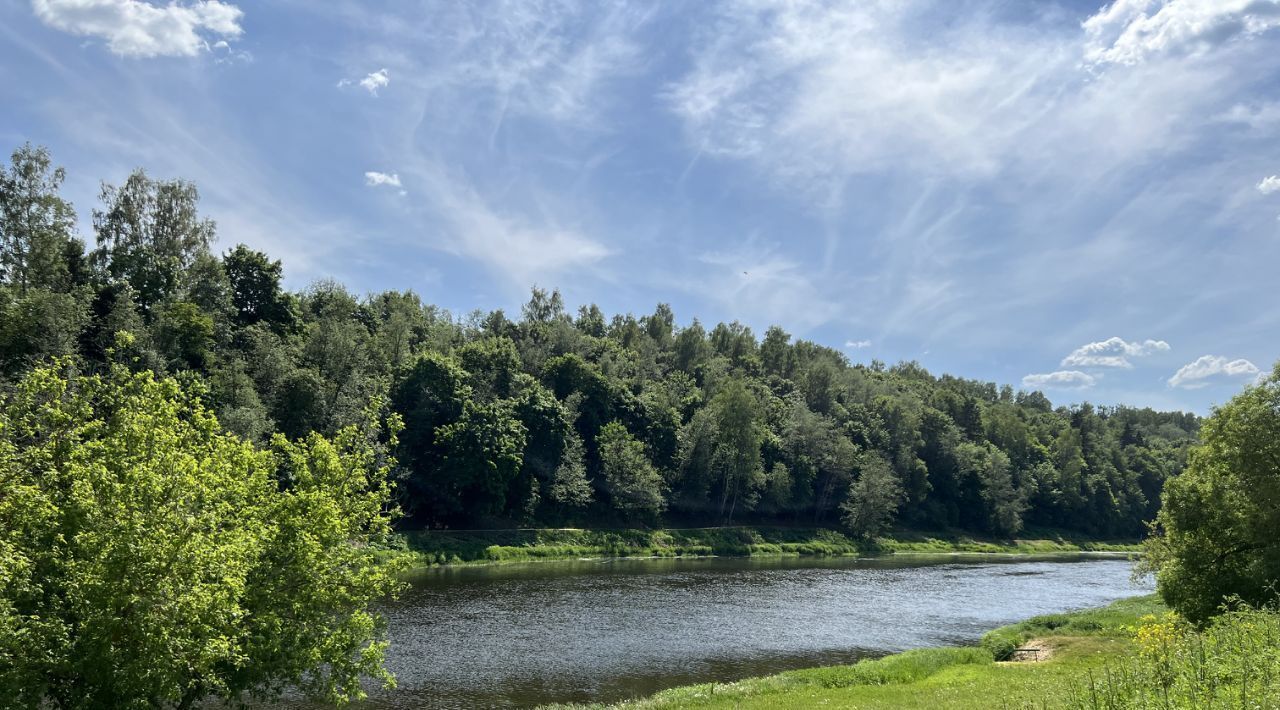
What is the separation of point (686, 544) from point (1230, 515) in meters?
67.3

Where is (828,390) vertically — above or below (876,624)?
above

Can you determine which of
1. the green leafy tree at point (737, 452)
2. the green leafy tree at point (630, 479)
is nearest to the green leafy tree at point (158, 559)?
the green leafy tree at point (630, 479)

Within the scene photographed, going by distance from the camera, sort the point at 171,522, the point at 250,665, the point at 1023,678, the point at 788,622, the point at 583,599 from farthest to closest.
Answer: the point at 583,599 < the point at 788,622 < the point at 1023,678 < the point at 250,665 < the point at 171,522

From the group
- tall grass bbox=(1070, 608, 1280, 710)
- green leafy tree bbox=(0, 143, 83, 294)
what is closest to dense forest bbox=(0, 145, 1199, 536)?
green leafy tree bbox=(0, 143, 83, 294)

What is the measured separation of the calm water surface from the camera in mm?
31078

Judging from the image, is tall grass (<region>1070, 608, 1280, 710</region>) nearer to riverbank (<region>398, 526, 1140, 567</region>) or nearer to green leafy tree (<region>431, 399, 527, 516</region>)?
riverbank (<region>398, 526, 1140, 567</region>)

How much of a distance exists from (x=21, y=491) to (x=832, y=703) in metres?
23.5

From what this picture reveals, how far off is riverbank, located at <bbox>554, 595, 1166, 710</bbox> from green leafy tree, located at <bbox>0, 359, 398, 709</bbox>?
38.1ft

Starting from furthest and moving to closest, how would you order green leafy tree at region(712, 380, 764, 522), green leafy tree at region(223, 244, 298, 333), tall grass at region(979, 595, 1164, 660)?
green leafy tree at region(712, 380, 764, 522) → green leafy tree at region(223, 244, 298, 333) → tall grass at region(979, 595, 1164, 660)

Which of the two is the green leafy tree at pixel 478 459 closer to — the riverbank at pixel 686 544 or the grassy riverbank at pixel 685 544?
the riverbank at pixel 686 544

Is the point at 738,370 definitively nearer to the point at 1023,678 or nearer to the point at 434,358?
the point at 434,358

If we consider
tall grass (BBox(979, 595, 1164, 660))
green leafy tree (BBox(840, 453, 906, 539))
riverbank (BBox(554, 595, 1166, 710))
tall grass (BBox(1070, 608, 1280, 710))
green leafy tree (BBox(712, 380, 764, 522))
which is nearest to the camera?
tall grass (BBox(1070, 608, 1280, 710))

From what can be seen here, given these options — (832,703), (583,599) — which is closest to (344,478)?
(832,703)

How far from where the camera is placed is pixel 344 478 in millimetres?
20453
